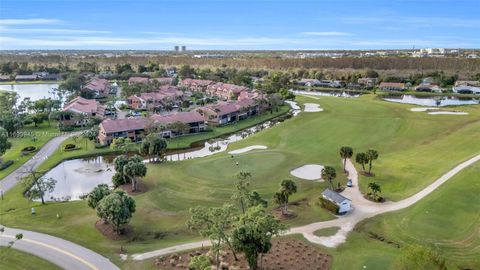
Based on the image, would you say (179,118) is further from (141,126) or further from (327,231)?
(327,231)

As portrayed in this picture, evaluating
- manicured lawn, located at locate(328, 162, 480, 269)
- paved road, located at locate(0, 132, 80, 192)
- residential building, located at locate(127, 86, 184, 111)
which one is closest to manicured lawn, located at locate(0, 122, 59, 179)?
paved road, located at locate(0, 132, 80, 192)

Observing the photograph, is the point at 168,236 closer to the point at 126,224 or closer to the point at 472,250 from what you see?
the point at 126,224

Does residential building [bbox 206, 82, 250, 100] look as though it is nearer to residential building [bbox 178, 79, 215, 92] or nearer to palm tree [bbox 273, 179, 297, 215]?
residential building [bbox 178, 79, 215, 92]

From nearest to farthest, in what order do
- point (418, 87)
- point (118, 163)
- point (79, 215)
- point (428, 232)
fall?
point (428, 232)
point (79, 215)
point (118, 163)
point (418, 87)

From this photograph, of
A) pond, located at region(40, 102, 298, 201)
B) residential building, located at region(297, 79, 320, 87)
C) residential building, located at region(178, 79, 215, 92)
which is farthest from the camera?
residential building, located at region(297, 79, 320, 87)

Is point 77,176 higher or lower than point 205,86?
lower

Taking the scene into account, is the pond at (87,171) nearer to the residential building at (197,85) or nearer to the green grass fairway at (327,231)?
the green grass fairway at (327,231)

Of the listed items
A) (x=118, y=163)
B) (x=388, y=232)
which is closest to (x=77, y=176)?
(x=118, y=163)
